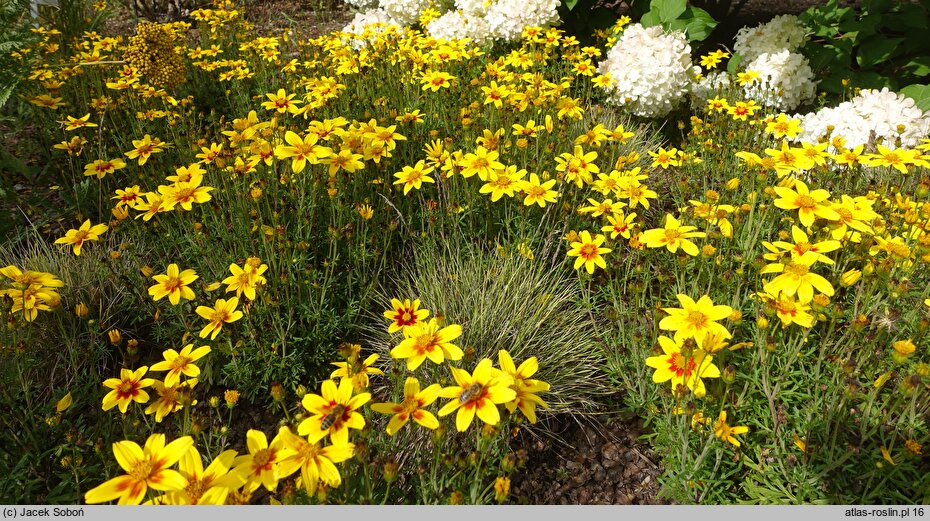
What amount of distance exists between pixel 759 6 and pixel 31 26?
291 inches

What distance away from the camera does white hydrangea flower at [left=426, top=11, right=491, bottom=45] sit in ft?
14.5

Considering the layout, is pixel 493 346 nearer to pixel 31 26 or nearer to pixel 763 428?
pixel 763 428

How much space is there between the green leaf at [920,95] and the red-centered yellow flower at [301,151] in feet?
11.8

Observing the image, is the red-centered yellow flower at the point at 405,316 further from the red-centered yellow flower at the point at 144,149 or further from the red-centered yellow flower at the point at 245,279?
the red-centered yellow flower at the point at 144,149

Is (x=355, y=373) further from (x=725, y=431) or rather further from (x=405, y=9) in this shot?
(x=405, y=9)

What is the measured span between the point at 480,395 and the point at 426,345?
0.24 meters

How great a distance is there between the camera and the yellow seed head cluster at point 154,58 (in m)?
3.36

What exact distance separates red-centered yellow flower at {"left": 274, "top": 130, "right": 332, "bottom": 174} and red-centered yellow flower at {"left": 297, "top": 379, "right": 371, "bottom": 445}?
1.06m

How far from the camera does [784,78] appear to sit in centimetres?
368

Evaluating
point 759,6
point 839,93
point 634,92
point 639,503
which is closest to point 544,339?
point 639,503

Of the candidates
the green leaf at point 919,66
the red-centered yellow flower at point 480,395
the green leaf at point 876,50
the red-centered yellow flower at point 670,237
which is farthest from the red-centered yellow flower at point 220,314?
the green leaf at point 919,66

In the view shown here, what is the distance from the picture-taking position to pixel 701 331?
A: 1477mm

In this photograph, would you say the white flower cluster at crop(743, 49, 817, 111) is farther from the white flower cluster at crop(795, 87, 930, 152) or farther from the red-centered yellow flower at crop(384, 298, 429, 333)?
the red-centered yellow flower at crop(384, 298, 429, 333)

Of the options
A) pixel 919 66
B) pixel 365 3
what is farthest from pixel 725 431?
pixel 365 3
